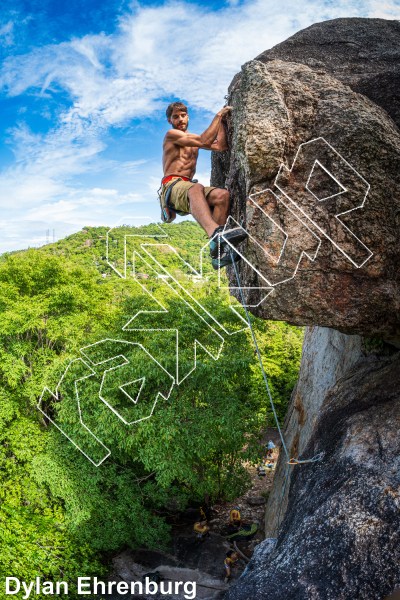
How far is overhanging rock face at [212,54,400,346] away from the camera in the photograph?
3.69 meters

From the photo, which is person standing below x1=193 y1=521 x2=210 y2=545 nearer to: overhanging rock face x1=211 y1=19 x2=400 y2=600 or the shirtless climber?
overhanging rock face x1=211 y1=19 x2=400 y2=600

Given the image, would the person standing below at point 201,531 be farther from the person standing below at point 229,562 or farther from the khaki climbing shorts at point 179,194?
the khaki climbing shorts at point 179,194

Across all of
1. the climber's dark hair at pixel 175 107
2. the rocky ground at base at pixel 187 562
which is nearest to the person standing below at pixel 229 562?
the rocky ground at base at pixel 187 562

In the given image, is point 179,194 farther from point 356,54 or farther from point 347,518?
point 347,518

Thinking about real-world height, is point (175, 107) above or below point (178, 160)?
above

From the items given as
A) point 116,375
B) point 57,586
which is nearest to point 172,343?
point 116,375

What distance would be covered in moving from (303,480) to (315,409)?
10.8 feet

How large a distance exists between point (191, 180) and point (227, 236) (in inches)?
58.4

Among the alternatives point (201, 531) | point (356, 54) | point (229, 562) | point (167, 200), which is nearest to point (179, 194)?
point (167, 200)

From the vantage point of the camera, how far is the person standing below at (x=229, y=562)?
10.1 m

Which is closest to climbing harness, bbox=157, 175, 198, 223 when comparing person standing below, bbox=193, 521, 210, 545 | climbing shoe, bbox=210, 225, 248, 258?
climbing shoe, bbox=210, 225, 248, 258

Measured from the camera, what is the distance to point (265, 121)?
12.2 ft

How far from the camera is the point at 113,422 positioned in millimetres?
9102

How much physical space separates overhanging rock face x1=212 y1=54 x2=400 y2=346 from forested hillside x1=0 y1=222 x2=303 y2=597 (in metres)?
4.58
